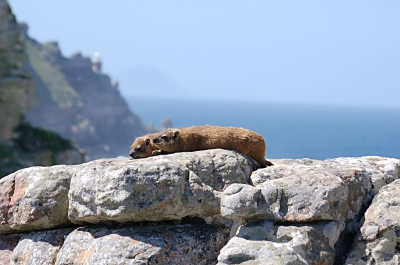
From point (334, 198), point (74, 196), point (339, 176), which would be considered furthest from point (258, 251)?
point (74, 196)

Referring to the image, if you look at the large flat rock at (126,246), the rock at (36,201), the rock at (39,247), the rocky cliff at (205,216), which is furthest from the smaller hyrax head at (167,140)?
the rock at (39,247)

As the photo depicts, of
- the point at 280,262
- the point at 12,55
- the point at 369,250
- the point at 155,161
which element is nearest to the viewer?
the point at 280,262

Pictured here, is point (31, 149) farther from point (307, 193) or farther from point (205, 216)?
point (307, 193)

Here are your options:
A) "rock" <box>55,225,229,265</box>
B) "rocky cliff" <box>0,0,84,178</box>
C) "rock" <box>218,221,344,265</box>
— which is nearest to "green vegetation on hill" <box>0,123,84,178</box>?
"rocky cliff" <box>0,0,84,178</box>

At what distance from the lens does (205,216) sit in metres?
9.23

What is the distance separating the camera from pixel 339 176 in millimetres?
9453

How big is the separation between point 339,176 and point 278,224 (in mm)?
1499

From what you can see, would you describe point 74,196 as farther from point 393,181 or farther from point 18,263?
point 393,181

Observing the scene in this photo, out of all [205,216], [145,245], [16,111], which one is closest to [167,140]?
[205,216]

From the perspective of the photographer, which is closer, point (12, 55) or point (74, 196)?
point (74, 196)

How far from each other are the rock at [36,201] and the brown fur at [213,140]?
7.48ft

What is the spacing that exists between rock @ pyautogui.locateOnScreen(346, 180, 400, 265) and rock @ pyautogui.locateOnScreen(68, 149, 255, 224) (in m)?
2.33

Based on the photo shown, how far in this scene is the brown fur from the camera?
1077cm

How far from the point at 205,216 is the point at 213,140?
2211 millimetres
